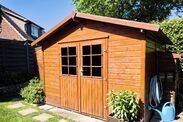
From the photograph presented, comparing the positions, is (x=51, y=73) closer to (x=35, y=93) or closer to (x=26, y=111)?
(x=35, y=93)

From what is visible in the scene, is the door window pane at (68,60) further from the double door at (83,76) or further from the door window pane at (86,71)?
the door window pane at (86,71)

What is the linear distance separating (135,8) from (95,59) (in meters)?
15.1

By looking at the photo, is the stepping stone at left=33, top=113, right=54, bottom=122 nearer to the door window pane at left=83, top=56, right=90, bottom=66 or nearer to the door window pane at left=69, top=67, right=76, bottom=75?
the door window pane at left=69, top=67, right=76, bottom=75

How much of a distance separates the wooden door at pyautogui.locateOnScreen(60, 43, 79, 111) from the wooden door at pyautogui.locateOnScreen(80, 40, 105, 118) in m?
0.28

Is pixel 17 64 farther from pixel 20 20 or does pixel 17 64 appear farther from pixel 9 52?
pixel 20 20

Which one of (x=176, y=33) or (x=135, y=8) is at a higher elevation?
(x=135, y=8)

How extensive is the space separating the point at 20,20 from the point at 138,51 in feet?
63.3

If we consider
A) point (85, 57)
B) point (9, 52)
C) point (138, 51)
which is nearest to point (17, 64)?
point (9, 52)

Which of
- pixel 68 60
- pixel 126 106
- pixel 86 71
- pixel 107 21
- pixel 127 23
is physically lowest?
pixel 126 106

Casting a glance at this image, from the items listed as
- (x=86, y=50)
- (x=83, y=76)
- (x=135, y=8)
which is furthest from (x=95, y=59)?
(x=135, y=8)

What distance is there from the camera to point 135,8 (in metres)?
19.1

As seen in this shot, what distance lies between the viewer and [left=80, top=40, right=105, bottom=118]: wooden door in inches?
220

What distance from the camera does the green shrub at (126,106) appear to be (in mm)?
4677

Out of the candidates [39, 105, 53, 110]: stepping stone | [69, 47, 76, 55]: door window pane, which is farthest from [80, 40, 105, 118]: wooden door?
[39, 105, 53, 110]: stepping stone
